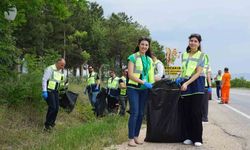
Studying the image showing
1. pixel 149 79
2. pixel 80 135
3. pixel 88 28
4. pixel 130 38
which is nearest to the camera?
pixel 149 79

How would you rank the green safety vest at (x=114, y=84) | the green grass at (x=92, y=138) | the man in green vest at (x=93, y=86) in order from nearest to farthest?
the green grass at (x=92, y=138) < the green safety vest at (x=114, y=84) < the man in green vest at (x=93, y=86)

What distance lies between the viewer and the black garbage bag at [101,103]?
50.0 feet

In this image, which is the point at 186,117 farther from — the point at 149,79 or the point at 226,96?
the point at 226,96

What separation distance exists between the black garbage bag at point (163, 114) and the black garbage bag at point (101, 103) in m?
7.20

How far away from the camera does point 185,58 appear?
7973 mm

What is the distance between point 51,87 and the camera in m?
11.3

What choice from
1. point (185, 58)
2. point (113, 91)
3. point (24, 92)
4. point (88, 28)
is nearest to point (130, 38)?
point (88, 28)

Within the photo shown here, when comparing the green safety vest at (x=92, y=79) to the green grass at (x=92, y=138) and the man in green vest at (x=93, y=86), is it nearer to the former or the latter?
the man in green vest at (x=93, y=86)

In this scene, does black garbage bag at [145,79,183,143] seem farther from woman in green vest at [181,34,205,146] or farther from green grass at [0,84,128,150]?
green grass at [0,84,128,150]

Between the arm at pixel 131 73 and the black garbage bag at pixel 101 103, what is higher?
the arm at pixel 131 73

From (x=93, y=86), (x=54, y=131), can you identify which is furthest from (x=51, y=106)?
(x=93, y=86)

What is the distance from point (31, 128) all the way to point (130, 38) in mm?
48761

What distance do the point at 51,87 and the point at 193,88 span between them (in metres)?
4.58

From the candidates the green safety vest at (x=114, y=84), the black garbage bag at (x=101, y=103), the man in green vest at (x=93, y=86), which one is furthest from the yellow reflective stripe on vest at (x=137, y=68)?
the man in green vest at (x=93, y=86)
